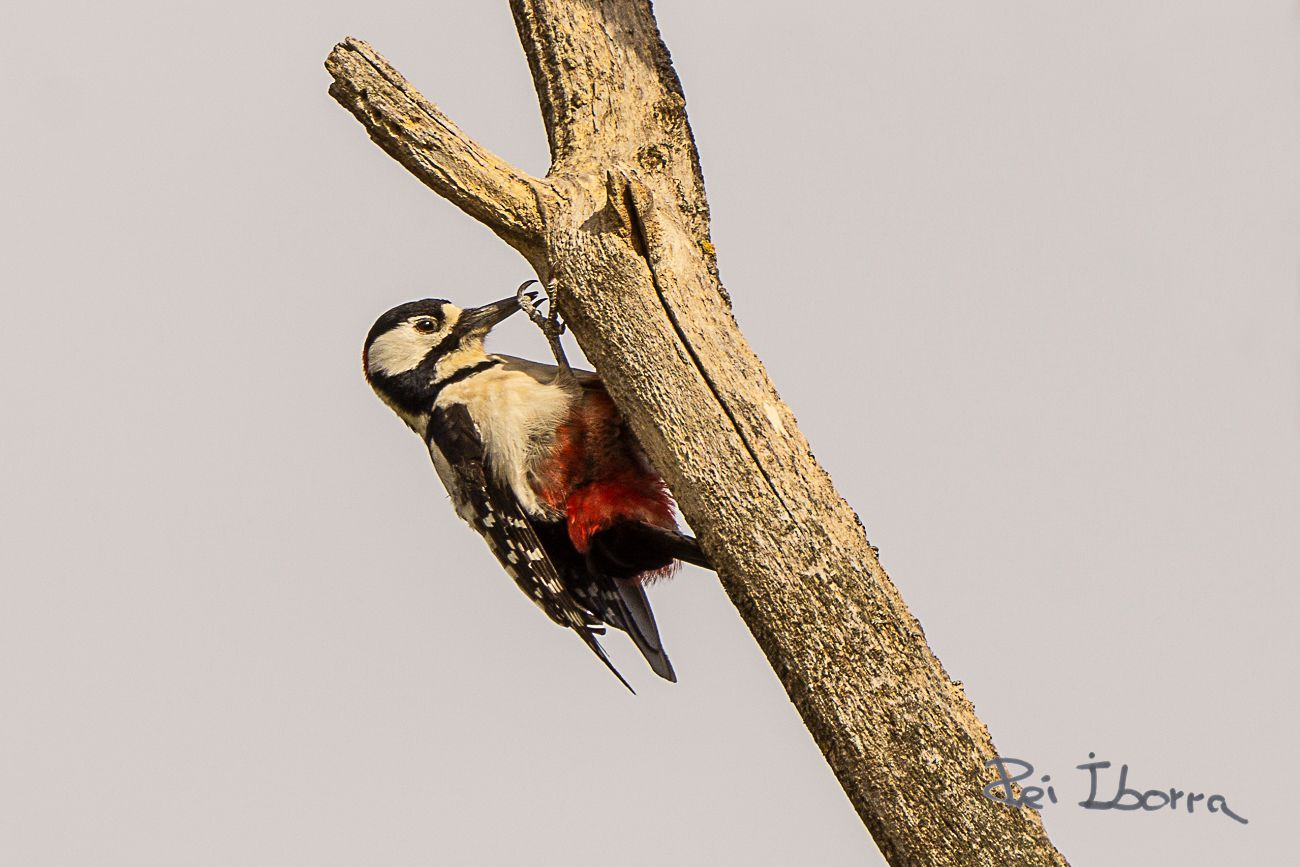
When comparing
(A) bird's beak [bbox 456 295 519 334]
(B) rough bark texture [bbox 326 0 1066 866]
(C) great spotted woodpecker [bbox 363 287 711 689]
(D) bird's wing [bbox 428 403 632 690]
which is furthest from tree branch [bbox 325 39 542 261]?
(D) bird's wing [bbox 428 403 632 690]

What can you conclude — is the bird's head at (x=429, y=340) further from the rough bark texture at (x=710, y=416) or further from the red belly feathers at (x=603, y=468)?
the rough bark texture at (x=710, y=416)

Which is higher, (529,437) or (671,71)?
(671,71)


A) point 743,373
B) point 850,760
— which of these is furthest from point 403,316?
point 850,760

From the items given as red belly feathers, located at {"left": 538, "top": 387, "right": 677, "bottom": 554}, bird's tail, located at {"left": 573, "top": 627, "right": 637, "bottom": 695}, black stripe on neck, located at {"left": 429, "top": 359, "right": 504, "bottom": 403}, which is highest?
black stripe on neck, located at {"left": 429, "top": 359, "right": 504, "bottom": 403}

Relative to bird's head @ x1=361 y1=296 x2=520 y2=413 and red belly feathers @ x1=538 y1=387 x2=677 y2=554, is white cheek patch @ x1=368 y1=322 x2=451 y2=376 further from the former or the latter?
red belly feathers @ x1=538 y1=387 x2=677 y2=554

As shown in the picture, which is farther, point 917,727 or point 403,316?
point 403,316

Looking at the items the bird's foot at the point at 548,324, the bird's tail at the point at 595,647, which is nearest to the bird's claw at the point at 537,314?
the bird's foot at the point at 548,324

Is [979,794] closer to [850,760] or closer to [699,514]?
[850,760]
